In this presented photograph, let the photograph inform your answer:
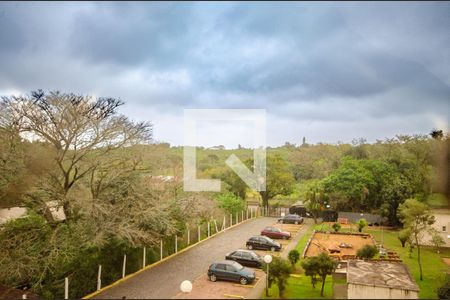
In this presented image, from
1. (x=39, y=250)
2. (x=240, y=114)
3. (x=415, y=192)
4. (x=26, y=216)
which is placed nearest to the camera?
(x=39, y=250)

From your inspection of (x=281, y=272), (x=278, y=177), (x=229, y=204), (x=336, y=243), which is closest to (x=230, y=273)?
(x=281, y=272)

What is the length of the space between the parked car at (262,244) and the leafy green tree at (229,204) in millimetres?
5054

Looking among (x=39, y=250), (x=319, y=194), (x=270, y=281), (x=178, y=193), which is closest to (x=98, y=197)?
(x=39, y=250)

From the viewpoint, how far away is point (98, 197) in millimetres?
14094

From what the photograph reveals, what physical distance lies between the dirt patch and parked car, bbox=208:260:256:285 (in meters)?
4.11

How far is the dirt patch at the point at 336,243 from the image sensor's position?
51.5ft

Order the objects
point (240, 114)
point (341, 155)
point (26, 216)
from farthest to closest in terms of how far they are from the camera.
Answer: point (341, 155) < point (240, 114) < point (26, 216)

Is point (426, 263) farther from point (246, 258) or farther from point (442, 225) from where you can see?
point (246, 258)

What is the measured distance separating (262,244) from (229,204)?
5778 millimetres

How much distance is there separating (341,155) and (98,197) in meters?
14.4

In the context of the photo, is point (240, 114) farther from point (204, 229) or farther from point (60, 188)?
point (60, 188)

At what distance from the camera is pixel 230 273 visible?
12422 mm

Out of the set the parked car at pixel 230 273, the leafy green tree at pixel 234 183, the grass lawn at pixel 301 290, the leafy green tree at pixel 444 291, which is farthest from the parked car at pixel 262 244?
the leafy green tree at pixel 234 183

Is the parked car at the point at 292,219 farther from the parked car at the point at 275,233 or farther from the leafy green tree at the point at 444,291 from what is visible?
the leafy green tree at the point at 444,291
